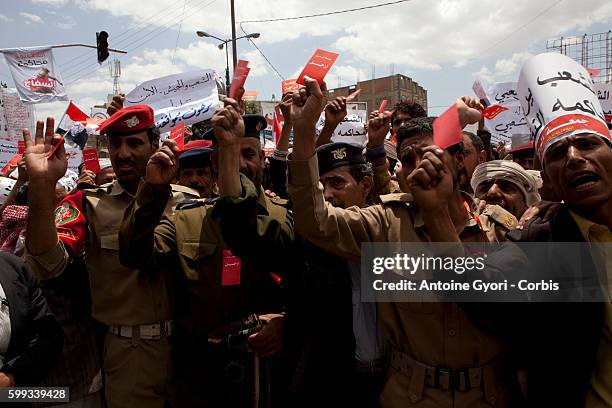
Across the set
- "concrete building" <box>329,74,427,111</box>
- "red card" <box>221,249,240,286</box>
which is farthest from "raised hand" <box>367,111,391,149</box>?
"concrete building" <box>329,74,427,111</box>

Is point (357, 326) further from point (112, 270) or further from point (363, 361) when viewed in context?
point (112, 270)

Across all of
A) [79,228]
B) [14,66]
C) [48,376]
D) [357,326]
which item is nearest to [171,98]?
[79,228]

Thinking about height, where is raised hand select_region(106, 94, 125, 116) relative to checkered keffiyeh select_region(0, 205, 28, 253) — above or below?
above

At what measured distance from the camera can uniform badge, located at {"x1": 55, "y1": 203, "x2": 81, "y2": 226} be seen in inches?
90.4

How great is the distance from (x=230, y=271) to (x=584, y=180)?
1625mm

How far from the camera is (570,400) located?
1.65m

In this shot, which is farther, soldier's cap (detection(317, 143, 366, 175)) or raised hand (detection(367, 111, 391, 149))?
raised hand (detection(367, 111, 391, 149))

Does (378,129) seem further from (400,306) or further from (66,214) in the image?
(66,214)

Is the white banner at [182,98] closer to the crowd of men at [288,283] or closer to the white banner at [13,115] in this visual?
the crowd of men at [288,283]

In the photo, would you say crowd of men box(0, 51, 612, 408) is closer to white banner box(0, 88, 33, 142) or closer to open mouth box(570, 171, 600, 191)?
open mouth box(570, 171, 600, 191)

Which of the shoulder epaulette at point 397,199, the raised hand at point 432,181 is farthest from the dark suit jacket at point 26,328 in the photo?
the raised hand at point 432,181

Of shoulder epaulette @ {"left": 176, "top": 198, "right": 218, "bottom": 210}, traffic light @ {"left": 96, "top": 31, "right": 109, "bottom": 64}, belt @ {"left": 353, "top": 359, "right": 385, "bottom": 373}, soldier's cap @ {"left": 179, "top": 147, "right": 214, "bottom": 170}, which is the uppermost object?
traffic light @ {"left": 96, "top": 31, "right": 109, "bottom": 64}


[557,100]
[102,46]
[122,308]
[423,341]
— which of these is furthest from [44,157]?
[102,46]

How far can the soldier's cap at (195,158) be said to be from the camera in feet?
10.7
